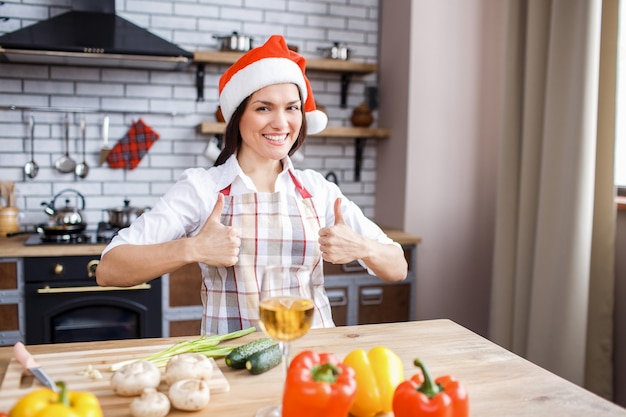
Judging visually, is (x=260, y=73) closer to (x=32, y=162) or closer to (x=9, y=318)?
(x=9, y=318)

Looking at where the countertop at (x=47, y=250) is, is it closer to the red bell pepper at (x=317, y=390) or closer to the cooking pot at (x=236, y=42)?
the cooking pot at (x=236, y=42)

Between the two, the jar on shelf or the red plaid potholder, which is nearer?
the red plaid potholder

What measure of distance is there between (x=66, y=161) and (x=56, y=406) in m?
2.99

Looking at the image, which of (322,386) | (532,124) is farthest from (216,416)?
(532,124)

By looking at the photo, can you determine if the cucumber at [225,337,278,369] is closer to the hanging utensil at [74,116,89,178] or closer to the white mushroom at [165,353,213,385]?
the white mushroom at [165,353,213,385]

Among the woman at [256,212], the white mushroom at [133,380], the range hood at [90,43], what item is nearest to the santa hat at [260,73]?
the woman at [256,212]

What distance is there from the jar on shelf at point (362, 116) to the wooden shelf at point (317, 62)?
235mm

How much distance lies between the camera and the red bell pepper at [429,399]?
1.01m

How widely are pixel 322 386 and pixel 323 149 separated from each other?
3153 mm

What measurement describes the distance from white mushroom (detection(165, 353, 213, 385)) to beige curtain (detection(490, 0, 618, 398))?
2.03 m

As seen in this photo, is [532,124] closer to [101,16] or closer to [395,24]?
[395,24]

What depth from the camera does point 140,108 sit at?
12.2 ft

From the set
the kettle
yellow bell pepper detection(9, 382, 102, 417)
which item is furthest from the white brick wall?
yellow bell pepper detection(9, 382, 102, 417)

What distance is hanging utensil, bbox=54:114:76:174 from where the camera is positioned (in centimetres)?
359
